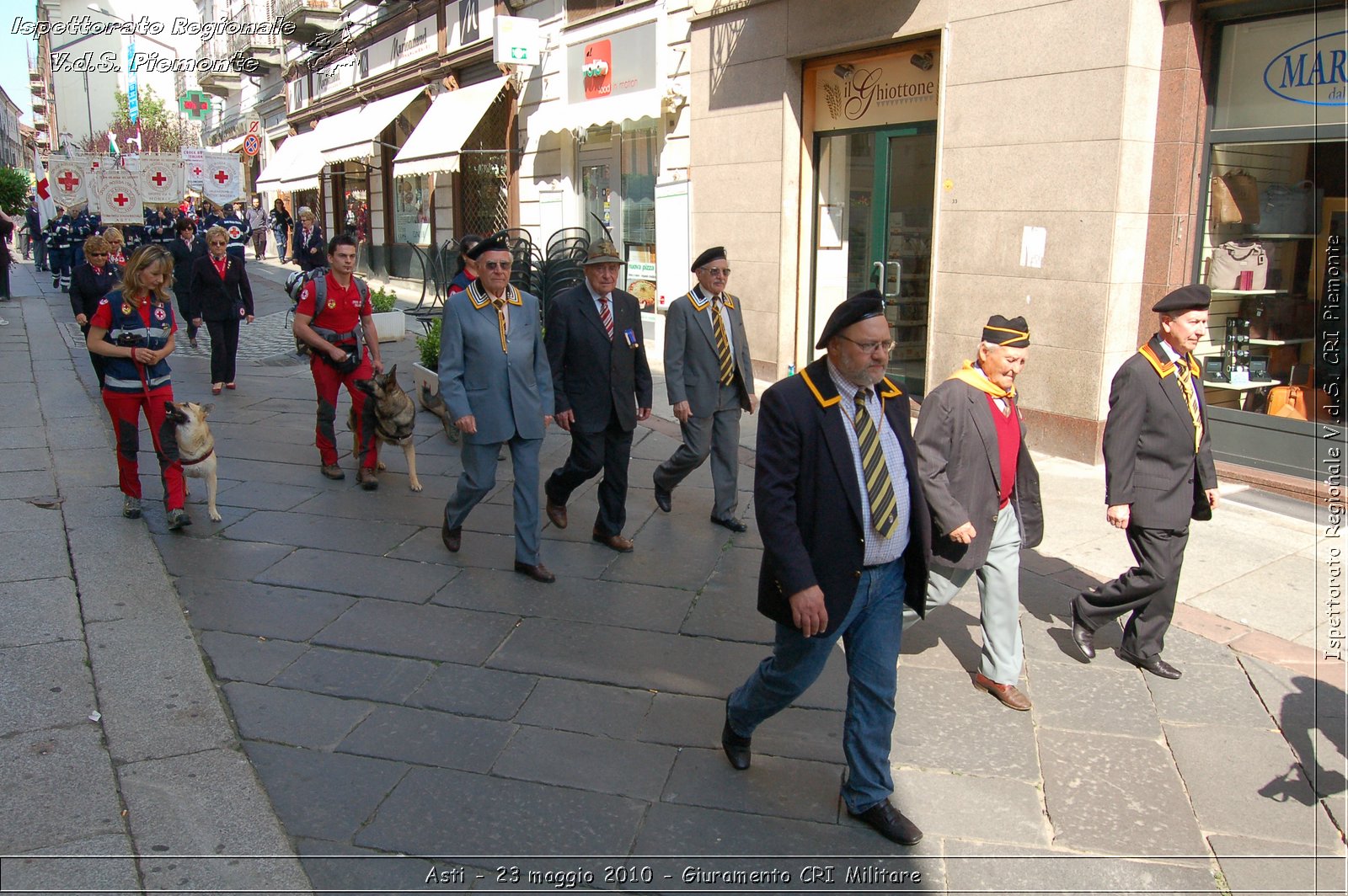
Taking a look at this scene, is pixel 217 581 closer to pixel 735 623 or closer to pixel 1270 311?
pixel 735 623

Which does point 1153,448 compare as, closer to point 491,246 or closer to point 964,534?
point 964,534

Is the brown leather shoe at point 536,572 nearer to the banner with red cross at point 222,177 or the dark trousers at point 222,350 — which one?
the dark trousers at point 222,350

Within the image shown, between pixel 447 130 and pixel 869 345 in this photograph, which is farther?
pixel 447 130

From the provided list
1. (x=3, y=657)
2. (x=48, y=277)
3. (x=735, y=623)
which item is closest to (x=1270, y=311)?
(x=735, y=623)

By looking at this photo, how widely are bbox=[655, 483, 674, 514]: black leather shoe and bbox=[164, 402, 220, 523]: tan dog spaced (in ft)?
9.17

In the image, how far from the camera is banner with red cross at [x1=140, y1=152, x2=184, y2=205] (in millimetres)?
18922

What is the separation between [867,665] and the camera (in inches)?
132

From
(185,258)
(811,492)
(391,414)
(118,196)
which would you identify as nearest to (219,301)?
(391,414)

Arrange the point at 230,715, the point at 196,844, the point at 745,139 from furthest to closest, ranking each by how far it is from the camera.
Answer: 1. the point at 745,139
2. the point at 230,715
3. the point at 196,844

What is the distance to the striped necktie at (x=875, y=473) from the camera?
10.7 ft

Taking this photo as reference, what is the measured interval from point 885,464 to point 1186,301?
6.45ft

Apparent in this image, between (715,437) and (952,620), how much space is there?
1.98 metres

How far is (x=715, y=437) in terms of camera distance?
649 centimetres

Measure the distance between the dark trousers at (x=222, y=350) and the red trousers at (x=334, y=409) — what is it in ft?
11.6
